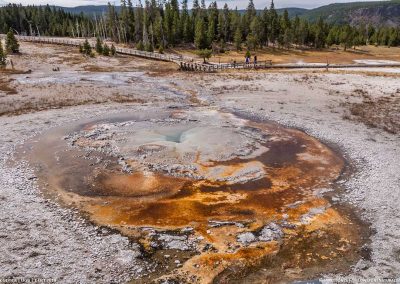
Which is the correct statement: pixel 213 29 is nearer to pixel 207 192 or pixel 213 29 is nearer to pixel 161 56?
pixel 161 56

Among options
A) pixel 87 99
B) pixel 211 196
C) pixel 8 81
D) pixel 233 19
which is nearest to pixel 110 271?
pixel 211 196

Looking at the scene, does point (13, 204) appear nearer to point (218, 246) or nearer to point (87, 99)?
point (218, 246)

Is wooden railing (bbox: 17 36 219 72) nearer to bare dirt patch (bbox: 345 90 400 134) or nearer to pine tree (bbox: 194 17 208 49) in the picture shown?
pine tree (bbox: 194 17 208 49)

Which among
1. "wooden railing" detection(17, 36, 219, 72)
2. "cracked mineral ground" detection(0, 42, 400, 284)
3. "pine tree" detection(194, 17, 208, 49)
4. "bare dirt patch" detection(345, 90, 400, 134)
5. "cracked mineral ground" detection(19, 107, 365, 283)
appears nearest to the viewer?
"cracked mineral ground" detection(0, 42, 400, 284)

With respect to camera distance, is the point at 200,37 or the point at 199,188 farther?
the point at 200,37

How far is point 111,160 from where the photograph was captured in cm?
2167

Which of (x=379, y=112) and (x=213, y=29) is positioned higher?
(x=213, y=29)

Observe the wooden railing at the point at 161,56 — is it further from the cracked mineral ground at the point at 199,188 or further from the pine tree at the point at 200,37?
the cracked mineral ground at the point at 199,188

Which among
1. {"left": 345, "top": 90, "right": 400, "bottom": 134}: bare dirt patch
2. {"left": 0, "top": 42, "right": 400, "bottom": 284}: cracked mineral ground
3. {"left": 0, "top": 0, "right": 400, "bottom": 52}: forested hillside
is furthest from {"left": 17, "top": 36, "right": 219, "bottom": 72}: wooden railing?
{"left": 345, "top": 90, "right": 400, "bottom": 134}: bare dirt patch

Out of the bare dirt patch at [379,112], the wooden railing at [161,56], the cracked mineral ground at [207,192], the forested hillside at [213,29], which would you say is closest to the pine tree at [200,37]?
the forested hillside at [213,29]

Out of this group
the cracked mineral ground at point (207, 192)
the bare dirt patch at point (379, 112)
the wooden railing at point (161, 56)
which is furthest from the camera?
the wooden railing at point (161, 56)

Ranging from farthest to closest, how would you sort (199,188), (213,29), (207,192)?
(213,29) → (199,188) → (207,192)

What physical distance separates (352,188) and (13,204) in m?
16.8

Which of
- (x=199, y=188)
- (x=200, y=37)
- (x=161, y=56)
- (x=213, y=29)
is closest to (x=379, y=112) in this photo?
(x=199, y=188)
